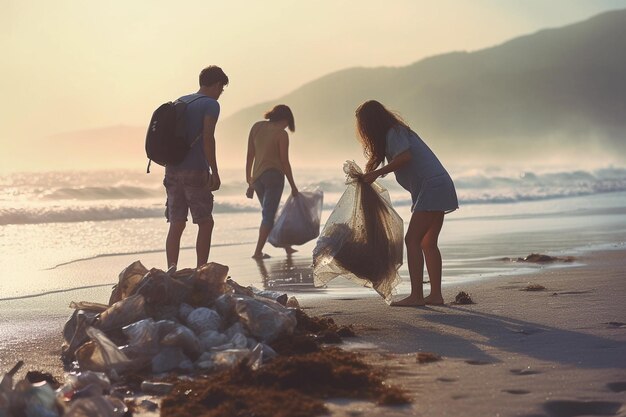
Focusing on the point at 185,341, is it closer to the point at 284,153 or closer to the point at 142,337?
the point at 142,337

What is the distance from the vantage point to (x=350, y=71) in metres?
103

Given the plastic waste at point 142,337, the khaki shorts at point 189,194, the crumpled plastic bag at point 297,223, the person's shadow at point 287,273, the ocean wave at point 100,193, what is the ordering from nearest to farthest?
the plastic waste at point 142,337 → the khaki shorts at point 189,194 → the person's shadow at point 287,273 → the crumpled plastic bag at point 297,223 → the ocean wave at point 100,193

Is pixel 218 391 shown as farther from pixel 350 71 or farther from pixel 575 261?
pixel 350 71

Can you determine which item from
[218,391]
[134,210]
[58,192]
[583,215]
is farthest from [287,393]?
[58,192]

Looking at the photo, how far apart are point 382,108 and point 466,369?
287cm

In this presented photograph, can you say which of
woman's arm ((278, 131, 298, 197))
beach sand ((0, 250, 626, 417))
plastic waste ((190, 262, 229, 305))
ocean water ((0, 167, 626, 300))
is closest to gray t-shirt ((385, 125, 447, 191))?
beach sand ((0, 250, 626, 417))

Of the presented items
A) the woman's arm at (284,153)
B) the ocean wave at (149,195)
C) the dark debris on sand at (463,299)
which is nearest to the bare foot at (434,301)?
the dark debris on sand at (463,299)

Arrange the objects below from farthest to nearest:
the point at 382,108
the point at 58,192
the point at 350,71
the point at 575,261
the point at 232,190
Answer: the point at 350,71, the point at 232,190, the point at 58,192, the point at 575,261, the point at 382,108

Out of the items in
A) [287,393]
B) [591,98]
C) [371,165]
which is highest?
[591,98]

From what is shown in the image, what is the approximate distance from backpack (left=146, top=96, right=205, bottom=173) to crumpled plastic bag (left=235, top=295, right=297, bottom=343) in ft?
7.88

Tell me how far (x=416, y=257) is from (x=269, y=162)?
15.7 feet

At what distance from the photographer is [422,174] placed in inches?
305

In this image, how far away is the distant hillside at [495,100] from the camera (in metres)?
86.4

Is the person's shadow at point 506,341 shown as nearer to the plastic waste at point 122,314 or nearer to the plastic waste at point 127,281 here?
the plastic waste at point 122,314
